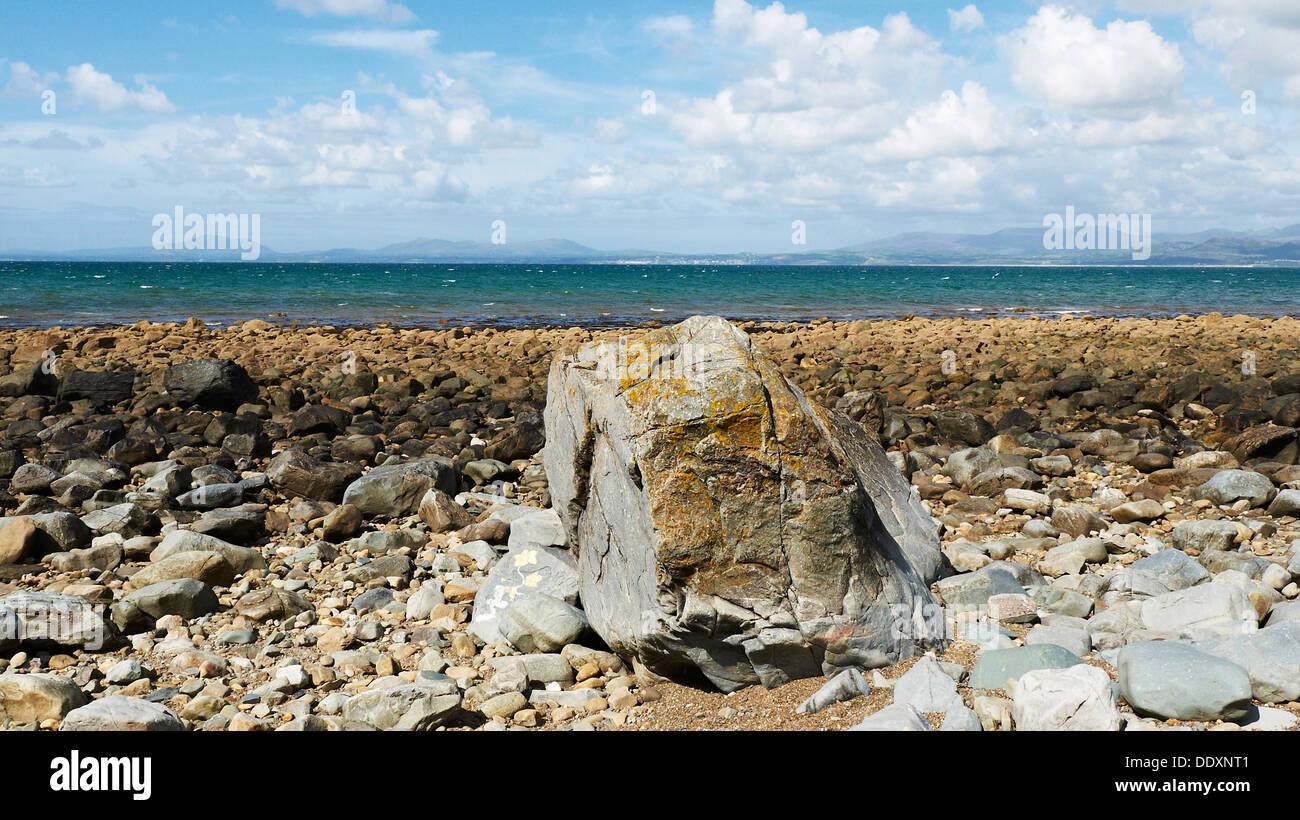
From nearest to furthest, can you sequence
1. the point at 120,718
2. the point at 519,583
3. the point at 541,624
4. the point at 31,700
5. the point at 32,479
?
1. the point at 120,718
2. the point at 31,700
3. the point at 541,624
4. the point at 519,583
5. the point at 32,479

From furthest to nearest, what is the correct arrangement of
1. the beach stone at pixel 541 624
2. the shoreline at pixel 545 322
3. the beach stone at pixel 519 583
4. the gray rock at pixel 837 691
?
the shoreline at pixel 545 322 → the beach stone at pixel 519 583 → the beach stone at pixel 541 624 → the gray rock at pixel 837 691

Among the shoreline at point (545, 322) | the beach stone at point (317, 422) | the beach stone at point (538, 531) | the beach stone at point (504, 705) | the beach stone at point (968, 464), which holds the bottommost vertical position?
the beach stone at point (504, 705)

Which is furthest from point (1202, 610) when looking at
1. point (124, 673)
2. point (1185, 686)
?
point (124, 673)

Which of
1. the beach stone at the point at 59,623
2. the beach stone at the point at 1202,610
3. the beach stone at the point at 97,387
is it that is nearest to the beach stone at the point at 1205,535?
the beach stone at the point at 1202,610

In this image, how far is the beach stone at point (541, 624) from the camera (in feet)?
18.1

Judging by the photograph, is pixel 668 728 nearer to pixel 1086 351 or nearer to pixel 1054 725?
pixel 1054 725

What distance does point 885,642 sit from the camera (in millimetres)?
4652

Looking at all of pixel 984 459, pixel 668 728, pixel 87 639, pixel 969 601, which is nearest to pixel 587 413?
pixel 668 728

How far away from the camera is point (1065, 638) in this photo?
5.04m

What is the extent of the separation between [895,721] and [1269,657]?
1.91m

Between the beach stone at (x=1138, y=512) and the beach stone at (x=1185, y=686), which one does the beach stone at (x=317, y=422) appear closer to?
the beach stone at (x=1138, y=512)

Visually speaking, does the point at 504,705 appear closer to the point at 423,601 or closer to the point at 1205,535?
the point at 423,601

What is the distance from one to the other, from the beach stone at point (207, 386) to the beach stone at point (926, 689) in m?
12.2

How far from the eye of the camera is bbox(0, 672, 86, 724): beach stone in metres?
4.61
